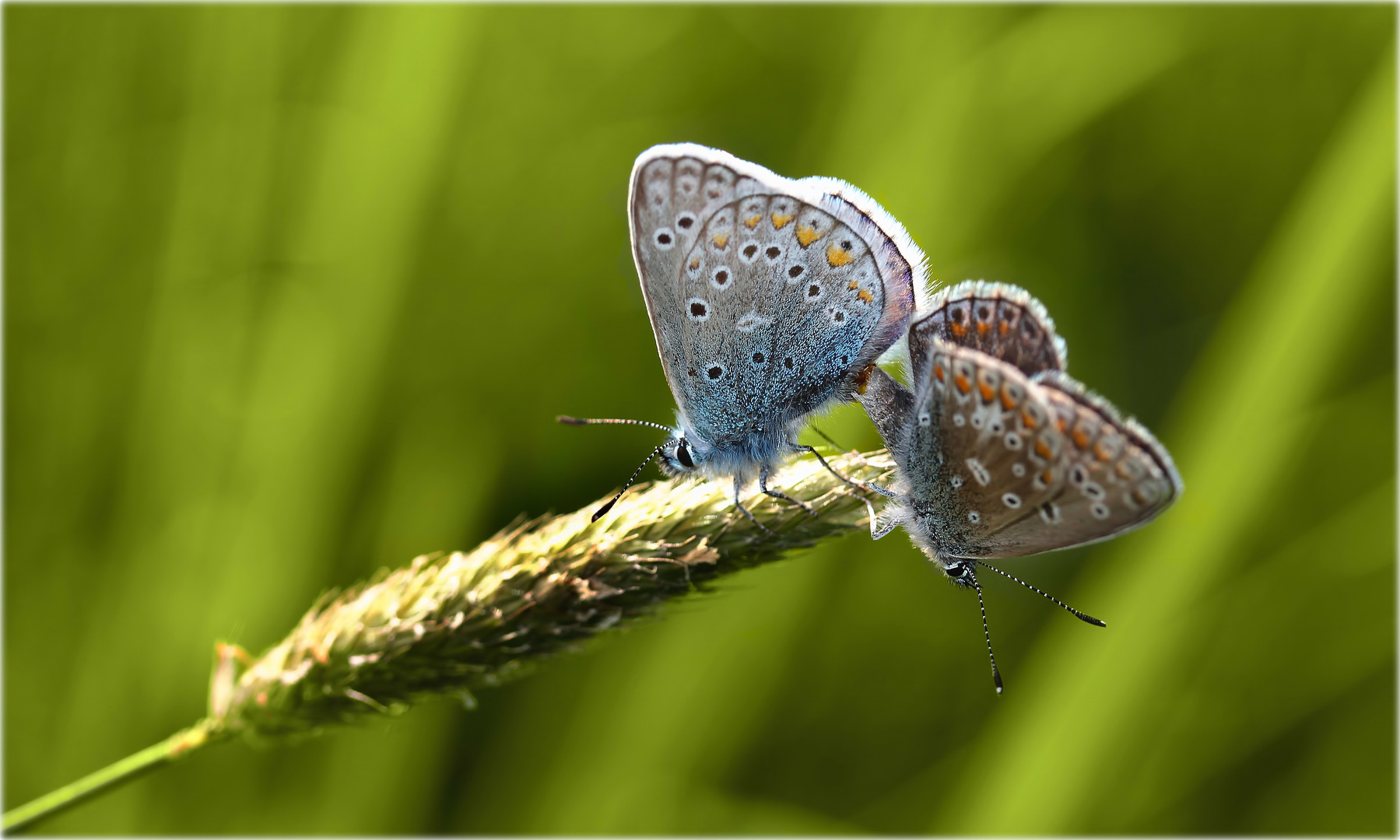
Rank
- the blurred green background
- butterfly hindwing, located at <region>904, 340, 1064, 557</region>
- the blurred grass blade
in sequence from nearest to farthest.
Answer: butterfly hindwing, located at <region>904, 340, 1064, 557</region>
the blurred grass blade
the blurred green background

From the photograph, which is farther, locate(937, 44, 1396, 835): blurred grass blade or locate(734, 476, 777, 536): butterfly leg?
locate(937, 44, 1396, 835): blurred grass blade

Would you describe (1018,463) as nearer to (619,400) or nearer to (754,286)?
(754,286)

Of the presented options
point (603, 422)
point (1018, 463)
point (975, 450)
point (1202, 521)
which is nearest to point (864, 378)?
point (975, 450)

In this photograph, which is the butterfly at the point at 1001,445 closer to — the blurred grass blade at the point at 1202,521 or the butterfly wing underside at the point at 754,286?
the butterfly wing underside at the point at 754,286

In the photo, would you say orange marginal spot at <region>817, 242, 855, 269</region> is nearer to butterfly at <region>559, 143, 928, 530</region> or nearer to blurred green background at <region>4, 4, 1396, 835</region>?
butterfly at <region>559, 143, 928, 530</region>

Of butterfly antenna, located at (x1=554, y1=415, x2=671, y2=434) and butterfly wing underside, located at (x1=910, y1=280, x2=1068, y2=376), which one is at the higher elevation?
butterfly wing underside, located at (x1=910, y1=280, x2=1068, y2=376)

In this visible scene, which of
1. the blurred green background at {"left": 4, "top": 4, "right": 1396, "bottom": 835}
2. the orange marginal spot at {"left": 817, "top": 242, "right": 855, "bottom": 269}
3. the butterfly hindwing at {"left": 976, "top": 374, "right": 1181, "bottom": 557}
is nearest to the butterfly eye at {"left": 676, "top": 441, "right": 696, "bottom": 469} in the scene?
the orange marginal spot at {"left": 817, "top": 242, "right": 855, "bottom": 269}

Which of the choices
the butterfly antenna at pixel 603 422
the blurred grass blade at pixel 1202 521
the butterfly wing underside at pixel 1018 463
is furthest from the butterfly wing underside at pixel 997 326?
the blurred grass blade at pixel 1202 521
